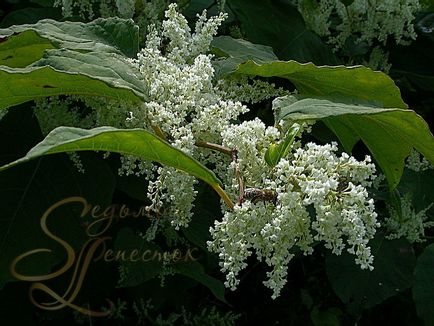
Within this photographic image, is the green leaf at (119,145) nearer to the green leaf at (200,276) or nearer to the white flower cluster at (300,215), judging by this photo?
the white flower cluster at (300,215)

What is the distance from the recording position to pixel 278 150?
3.21 ft

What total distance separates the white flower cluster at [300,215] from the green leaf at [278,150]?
1cm

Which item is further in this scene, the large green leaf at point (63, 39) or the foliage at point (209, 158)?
the large green leaf at point (63, 39)

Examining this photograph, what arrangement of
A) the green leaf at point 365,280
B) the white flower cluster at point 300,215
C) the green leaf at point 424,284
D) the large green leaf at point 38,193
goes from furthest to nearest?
the green leaf at point 365,280 → the green leaf at point 424,284 → the large green leaf at point 38,193 → the white flower cluster at point 300,215

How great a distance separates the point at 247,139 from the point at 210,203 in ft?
Result: 2.39

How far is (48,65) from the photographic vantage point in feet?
3.31

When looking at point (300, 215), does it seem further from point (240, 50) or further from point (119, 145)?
point (240, 50)

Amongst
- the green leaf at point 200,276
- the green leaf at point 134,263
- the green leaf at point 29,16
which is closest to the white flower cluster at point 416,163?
the green leaf at point 200,276

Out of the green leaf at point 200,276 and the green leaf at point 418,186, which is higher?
the green leaf at point 418,186

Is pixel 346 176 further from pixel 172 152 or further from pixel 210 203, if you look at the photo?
pixel 210 203

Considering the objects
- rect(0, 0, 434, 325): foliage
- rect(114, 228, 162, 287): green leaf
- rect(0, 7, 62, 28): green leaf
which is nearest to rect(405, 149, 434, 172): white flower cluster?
rect(0, 0, 434, 325): foliage

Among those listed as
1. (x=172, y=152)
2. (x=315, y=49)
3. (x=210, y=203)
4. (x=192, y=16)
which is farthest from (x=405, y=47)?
(x=172, y=152)

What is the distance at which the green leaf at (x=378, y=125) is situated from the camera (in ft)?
3.38

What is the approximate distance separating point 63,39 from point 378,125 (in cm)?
51
